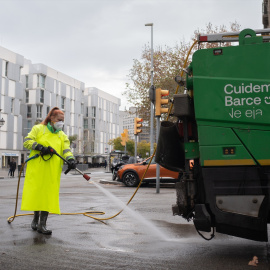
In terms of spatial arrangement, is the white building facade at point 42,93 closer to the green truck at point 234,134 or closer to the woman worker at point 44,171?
the woman worker at point 44,171

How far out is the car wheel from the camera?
19095 mm

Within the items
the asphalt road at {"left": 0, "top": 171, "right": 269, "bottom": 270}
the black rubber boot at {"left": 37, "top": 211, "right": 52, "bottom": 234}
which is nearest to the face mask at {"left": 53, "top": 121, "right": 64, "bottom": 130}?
the black rubber boot at {"left": 37, "top": 211, "right": 52, "bottom": 234}

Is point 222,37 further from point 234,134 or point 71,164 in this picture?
point 71,164

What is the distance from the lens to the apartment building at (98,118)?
321ft

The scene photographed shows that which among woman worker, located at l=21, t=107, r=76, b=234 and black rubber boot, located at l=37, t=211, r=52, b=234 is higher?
woman worker, located at l=21, t=107, r=76, b=234

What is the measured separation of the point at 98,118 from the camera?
100 m

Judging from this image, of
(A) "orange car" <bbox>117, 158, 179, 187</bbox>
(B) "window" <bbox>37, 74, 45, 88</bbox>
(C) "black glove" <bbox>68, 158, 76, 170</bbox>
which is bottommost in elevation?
(A) "orange car" <bbox>117, 158, 179, 187</bbox>

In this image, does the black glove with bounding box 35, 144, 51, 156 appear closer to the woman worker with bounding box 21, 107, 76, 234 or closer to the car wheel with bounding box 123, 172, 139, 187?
the woman worker with bounding box 21, 107, 76, 234

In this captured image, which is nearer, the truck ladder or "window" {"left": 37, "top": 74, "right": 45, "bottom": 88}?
→ the truck ladder

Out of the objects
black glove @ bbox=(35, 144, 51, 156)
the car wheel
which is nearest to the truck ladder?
black glove @ bbox=(35, 144, 51, 156)

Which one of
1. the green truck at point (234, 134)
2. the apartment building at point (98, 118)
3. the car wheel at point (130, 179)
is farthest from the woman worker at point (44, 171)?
the apartment building at point (98, 118)

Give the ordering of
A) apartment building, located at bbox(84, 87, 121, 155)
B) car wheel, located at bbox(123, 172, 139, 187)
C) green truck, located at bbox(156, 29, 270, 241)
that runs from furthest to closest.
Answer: apartment building, located at bbox(84, 87, 121, 155) → car wheel, located at bbox(123, 172, 139, 187) → green truck, located at bbox(156, 29, 270, 241)

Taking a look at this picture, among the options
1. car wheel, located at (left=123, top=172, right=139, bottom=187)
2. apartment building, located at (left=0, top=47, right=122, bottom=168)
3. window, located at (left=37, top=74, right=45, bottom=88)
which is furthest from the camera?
window, located at (left=37, top=74, right=45, bottom=88)

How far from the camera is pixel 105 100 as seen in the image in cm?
10500
